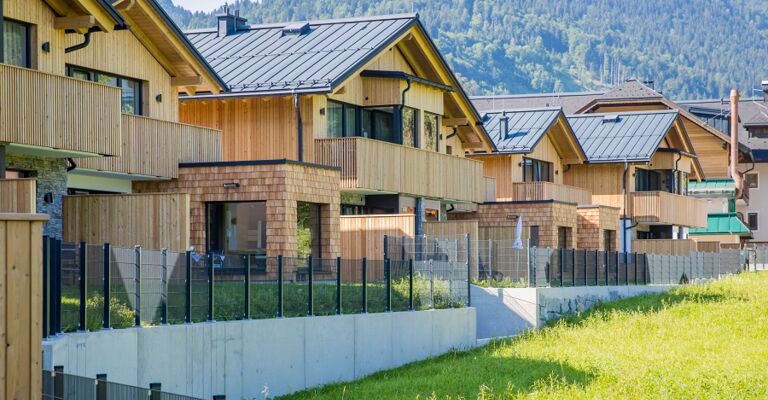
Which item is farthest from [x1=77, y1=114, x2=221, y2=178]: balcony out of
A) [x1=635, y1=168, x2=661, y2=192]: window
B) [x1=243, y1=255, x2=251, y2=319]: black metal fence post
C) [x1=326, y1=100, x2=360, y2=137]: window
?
[x1=635, y1=168, x2=661, y2=192]: window

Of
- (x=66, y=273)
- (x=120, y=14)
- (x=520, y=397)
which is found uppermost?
(x=120, y=14)

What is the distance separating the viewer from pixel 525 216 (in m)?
49.2

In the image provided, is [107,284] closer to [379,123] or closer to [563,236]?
[379,123]

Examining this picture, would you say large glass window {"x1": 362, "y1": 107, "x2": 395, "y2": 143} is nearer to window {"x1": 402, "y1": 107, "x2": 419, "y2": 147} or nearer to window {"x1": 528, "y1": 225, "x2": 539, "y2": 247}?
window {"x1": 402, "y1": 107, "x2": 419, "y2": 147}

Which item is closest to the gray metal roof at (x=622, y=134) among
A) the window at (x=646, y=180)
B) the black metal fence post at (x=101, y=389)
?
the window at (x=646, y=180)

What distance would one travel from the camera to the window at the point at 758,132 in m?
87.2

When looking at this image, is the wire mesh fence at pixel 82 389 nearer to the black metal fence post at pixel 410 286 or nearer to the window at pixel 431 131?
the black metal fence post at pixel 410 286

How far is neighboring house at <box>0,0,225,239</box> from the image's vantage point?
25.3 metres

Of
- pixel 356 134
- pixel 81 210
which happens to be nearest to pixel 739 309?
pixel 356 134

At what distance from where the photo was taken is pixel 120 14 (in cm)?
2852

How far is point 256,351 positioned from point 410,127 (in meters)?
18.6

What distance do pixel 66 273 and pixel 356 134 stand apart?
2194 cm

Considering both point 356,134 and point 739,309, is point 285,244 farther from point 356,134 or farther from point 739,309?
point 739,309

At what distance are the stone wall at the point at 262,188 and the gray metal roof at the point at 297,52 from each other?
3617mm
